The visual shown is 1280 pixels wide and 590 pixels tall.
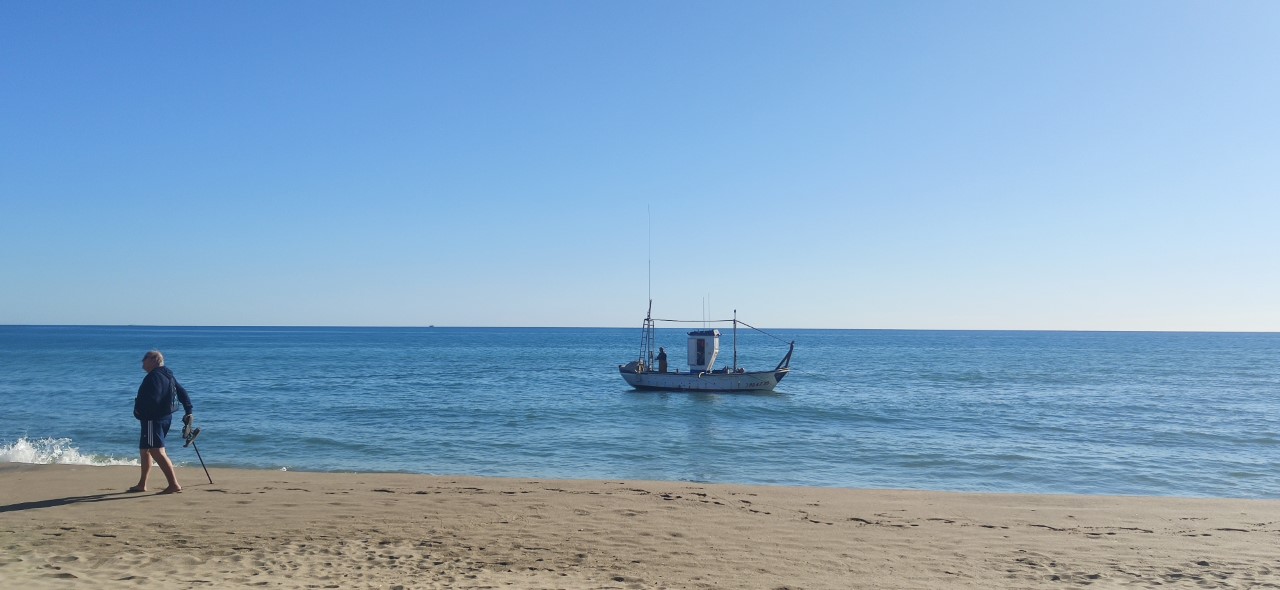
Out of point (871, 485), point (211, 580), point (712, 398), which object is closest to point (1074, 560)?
point (871, 485)

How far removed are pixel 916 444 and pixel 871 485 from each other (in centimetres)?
621

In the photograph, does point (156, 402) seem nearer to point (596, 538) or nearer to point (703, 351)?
point (596, 538)

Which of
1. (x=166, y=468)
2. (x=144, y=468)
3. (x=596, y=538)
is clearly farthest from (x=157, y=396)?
(x=596, y=538)

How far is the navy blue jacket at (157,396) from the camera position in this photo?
9.49 metres

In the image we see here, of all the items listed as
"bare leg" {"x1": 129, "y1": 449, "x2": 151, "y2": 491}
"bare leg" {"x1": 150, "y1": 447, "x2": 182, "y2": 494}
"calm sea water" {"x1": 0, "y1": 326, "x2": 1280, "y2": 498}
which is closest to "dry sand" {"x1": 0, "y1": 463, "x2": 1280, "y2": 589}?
"bare leg" {"x1": 150, "y1": 447, "x2": 182, "y2": 494}

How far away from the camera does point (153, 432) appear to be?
31.7 feet

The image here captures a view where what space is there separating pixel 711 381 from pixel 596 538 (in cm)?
2776

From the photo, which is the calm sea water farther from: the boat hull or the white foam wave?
the boat hull

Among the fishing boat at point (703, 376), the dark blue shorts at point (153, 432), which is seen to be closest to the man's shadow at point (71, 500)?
the dark blue shorts at point (153, 432)

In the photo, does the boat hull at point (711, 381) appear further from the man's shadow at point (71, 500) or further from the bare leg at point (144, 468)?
the man's shadow at point (71, 500)

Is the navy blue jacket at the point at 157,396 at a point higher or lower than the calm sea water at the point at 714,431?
higher

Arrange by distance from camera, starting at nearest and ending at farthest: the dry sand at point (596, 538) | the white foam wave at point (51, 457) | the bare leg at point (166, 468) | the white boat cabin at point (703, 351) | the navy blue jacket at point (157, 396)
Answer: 1. the dry sand at point (596, 538)
2. the navy blue jacket at point (157, 396)
3. the bare leg at point (166, 468)
4. the white foam wave at point (51, 457)
5. the white boat cabin at point (703, 351)

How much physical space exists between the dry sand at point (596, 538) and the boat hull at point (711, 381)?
77.9 feet

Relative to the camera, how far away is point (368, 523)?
9.00 metres
